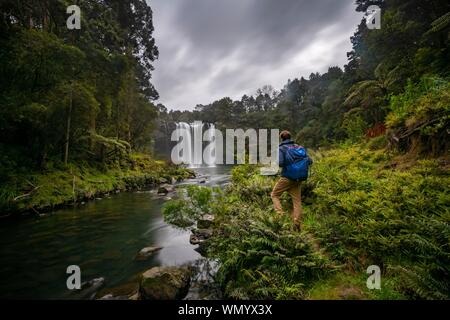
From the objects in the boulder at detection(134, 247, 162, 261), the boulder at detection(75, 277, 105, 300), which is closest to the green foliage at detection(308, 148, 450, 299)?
the boulder at detection(134, 247, 162, 261)

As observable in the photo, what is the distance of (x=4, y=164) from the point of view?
12.4 metres

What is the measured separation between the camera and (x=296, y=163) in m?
5.54

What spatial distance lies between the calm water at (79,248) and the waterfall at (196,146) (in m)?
48.4

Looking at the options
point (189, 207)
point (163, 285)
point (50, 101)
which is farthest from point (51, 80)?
point (163, 285)

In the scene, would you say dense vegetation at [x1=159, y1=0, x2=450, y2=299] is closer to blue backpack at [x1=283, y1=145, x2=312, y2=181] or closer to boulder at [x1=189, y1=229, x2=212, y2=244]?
→ boulder at [x1=189, y1=229, x2=212, y2=244]

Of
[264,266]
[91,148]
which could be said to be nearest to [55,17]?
[91,148]

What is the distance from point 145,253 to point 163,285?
10.2ft

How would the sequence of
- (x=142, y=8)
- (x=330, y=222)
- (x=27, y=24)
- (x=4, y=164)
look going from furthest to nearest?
(x=142, y=8) < (x=27, y=24) < (x=4, y=164) < (x=330, y=222)

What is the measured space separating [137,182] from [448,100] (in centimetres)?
2056

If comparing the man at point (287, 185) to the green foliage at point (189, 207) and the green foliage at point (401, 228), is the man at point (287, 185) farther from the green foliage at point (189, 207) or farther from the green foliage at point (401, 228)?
the green foliage at point (189, 207)

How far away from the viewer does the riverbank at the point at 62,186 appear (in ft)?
37.1

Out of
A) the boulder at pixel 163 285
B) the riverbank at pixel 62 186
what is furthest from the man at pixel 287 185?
the riverbank at pixel 62 186

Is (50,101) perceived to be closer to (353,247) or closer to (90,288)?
(90,288)
